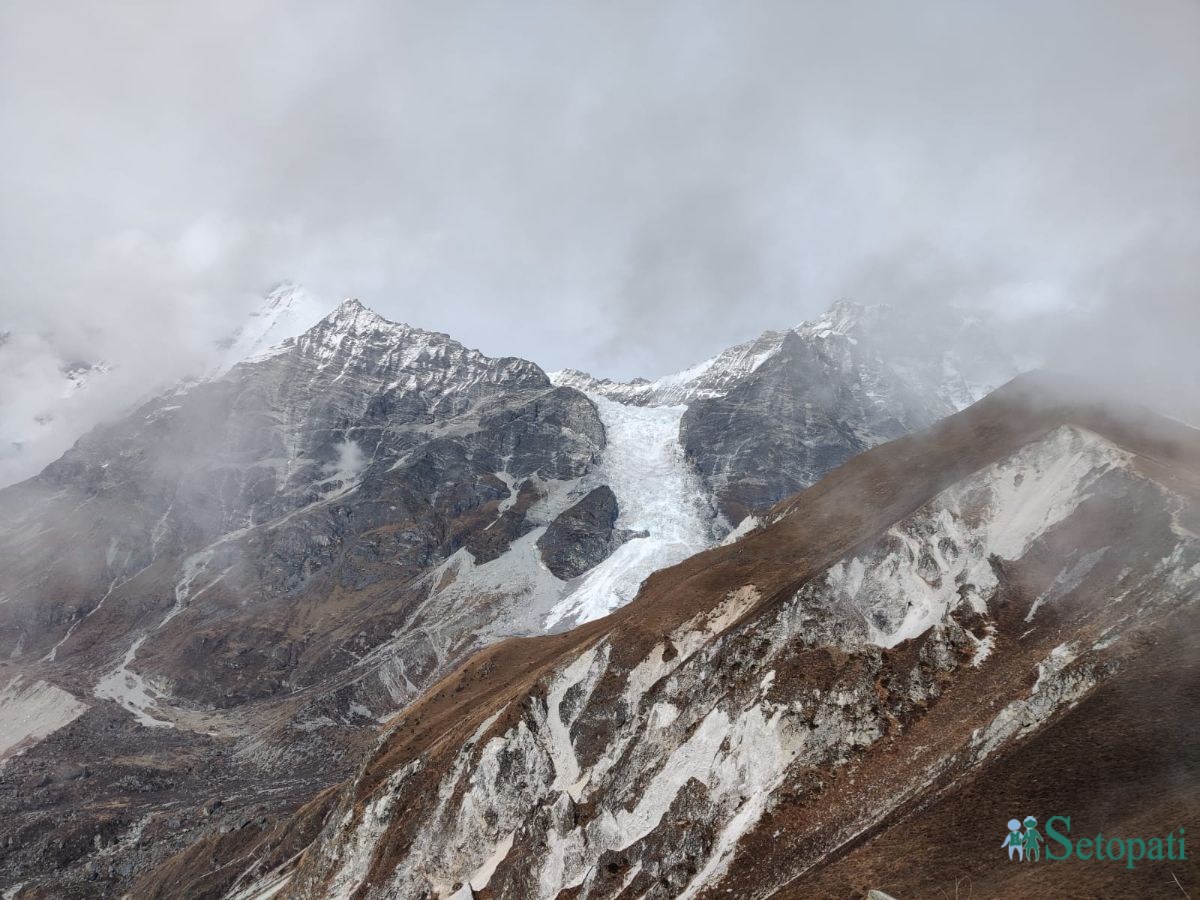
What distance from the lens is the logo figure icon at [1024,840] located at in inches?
1148

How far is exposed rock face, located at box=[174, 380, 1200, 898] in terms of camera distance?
126 feet

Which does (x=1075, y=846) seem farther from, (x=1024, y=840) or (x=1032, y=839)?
(x=1024, y=840)

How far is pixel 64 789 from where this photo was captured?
174 meters

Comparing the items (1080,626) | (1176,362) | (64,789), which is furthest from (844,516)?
(64,789)

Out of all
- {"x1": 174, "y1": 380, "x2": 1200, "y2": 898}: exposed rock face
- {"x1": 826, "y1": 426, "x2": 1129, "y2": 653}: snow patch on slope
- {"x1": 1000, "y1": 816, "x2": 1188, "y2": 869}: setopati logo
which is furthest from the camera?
{"x1": 826, "y1": 426, "x2": 1129, "y2": 653}: snow patch on slope

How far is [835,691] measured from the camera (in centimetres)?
5003

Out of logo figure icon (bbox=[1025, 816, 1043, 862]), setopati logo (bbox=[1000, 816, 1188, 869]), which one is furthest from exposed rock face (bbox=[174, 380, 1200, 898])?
logo figure icon (bbox=[1025, 816, 1043, 862])

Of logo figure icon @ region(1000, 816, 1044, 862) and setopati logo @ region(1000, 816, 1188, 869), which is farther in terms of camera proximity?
logo figure icon @ region(1000, 816, 1044, 862)

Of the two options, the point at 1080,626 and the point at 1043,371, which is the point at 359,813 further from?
the point at 1043,371

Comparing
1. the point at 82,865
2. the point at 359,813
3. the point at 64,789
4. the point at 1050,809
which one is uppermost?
the point at 64,789

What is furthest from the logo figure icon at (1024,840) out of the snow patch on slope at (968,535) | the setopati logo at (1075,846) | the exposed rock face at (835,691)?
the snow patch on slope at (968,535)

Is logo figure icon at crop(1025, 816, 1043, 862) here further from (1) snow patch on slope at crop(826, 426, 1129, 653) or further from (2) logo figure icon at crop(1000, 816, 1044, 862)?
(1) snow patch on slope at crop(826, 426, 1129, 653)

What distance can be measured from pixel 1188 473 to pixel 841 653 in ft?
90.6

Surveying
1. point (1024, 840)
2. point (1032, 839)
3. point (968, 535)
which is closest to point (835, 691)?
point (968, 535)
